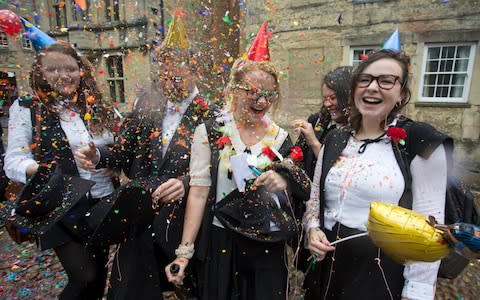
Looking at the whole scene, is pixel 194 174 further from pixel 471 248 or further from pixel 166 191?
pixel 471 248

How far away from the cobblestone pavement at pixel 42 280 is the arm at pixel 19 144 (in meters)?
1.85

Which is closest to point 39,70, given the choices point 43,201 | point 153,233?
point 43,201

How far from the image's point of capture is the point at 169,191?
1.70 meters

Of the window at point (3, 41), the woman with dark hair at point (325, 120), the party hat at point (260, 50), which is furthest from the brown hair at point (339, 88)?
the window at point (3, 41)

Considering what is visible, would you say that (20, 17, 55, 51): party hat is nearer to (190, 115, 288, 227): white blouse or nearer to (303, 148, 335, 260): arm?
(190, 115, 288, 227): white blouse

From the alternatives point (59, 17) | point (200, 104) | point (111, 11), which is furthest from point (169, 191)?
point (59, 17)

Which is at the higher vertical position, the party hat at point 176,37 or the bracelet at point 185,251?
the party hat at point 176,37

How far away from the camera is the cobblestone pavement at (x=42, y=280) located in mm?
2953

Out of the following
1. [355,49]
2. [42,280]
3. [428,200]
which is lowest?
[42,280]

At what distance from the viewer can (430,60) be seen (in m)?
8.00

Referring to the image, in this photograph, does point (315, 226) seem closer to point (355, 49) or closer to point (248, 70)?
point (248, 70)

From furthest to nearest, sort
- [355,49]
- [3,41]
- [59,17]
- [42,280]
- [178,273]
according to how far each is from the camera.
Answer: [3,41], [355,49], [59,17], [42,280], [178,273]

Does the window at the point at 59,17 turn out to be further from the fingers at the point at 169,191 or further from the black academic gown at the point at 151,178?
the fingers at the point at 169,191

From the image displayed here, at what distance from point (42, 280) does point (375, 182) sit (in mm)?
3642
